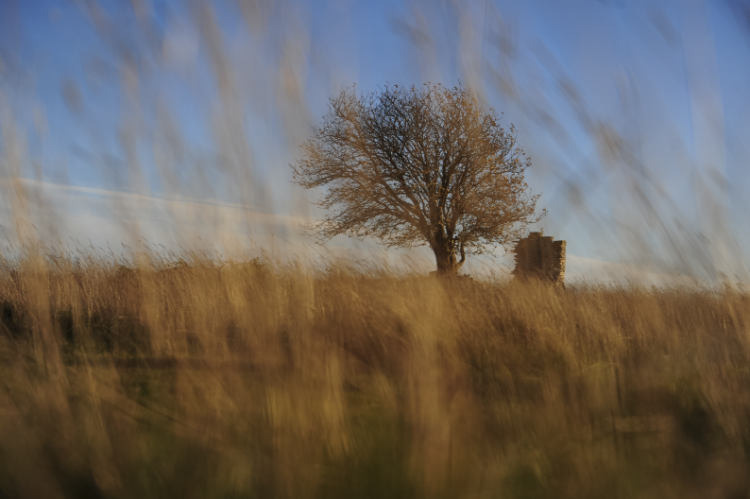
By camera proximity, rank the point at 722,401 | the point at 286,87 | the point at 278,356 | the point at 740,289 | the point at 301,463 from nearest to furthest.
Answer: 1. the point at 301,463
2. the point at 278,356
3. the point at 286,87
4. the point at 722,401
5. the point at 740,289

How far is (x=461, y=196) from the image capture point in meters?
16.9

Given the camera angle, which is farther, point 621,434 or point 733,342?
point 733,342

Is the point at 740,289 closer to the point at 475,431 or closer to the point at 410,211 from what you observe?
the point at 475,431

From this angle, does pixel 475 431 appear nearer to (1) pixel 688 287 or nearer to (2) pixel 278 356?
(2) pixel 278 356

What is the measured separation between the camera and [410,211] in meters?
16.9

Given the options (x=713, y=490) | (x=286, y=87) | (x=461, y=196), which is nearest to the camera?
(x=713, y=490)

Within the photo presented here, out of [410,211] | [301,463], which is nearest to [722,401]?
[301,463]

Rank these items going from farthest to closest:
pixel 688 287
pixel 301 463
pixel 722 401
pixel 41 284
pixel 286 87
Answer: pixel 688 287
pixel 41 284
pixel 722 401
pixel 286 87
pixel 301 463

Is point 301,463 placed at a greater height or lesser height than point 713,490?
greater

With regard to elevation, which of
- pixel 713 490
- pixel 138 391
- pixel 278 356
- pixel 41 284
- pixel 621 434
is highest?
pixel 41 284

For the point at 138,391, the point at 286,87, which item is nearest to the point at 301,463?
the point at 138,391

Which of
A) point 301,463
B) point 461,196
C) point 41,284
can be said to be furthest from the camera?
point 461,196

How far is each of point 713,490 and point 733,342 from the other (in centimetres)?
218

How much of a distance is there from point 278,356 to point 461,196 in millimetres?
15454
